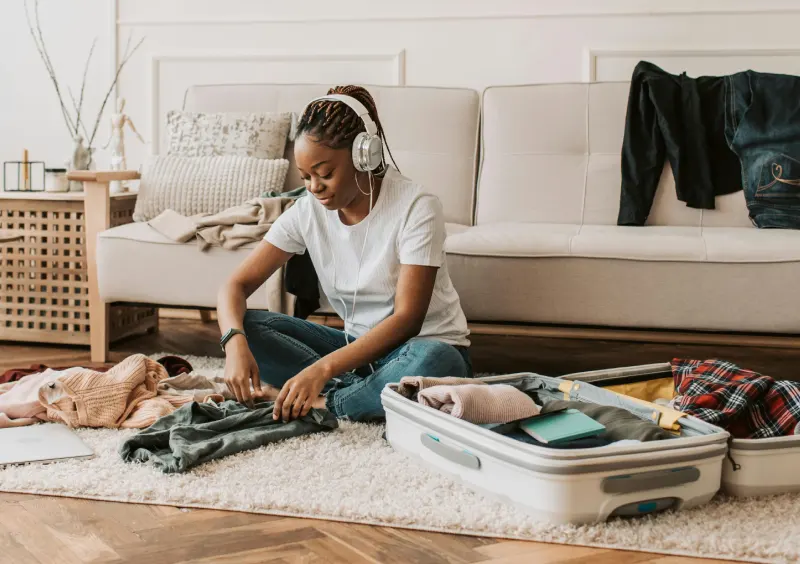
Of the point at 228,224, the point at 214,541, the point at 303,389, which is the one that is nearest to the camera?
the point at 214,541

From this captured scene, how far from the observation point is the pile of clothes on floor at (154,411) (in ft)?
5.84

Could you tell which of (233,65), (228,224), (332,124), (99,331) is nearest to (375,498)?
(332,124)

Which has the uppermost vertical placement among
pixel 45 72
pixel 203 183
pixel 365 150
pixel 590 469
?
pixel 45 72

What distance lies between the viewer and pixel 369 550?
1.39m

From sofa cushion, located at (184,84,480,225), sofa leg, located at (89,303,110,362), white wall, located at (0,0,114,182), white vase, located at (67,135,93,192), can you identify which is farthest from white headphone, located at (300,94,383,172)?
white wall, located at (0,0,114,182)

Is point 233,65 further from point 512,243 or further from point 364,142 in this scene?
point 364,142

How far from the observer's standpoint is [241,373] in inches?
73.4

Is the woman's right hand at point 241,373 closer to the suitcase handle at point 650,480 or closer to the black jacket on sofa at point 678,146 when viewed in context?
the suitcase handle at point 650,480

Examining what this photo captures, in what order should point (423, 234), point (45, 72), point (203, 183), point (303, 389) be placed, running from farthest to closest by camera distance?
point (45, 72) < point (203, 183) < point (423, 234) < point (303, 389)

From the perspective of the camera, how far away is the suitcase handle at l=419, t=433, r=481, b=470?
1.58 m

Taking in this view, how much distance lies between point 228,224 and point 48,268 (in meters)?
0.72

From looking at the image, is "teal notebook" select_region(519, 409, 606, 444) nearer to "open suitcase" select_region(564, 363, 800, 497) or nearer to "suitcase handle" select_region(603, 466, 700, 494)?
"suitcase handle" select_region(603, 466, 700, 494)

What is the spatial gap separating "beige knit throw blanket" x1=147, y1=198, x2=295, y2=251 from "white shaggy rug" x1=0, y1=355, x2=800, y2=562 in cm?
84

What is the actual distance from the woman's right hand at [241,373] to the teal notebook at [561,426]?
556mm
